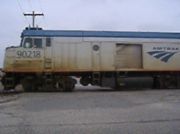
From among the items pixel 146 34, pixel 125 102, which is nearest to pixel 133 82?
pixel 146 34

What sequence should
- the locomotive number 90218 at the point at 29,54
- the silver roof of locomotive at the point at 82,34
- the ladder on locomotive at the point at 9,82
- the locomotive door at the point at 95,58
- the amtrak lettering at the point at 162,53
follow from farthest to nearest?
the amtrak lettering at the point at 162,53
the locomotive door at the point at 95,58
the silver roof of locomotive at the point at 82,34
the locomotive number 90218 at the point at 29,54
the ladder on locomotive at the point at 9,82

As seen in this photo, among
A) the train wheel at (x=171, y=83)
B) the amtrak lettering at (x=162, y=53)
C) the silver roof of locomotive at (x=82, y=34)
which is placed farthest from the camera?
the train wheel at (x=171, y=83)

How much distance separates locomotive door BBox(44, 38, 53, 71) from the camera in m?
12.9

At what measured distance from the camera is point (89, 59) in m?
13.2

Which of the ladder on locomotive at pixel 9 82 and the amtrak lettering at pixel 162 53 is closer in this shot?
the ladder on locomotive at pixel 9 82

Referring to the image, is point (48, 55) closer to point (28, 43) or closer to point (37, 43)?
point (37, 43)

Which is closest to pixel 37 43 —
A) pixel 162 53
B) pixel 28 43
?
pixel 28 43

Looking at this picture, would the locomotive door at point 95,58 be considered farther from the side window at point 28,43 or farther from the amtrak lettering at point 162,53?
the side window at point 28,43

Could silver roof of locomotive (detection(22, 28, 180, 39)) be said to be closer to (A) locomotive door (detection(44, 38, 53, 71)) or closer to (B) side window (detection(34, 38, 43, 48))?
(B) side window (detection(34, 38, 43, 48))

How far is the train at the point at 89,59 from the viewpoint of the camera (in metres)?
12.8

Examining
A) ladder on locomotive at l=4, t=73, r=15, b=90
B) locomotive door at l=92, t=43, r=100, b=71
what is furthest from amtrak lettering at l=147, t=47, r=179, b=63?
ladder on locomotive at l=4, t=73, r=15, b=90

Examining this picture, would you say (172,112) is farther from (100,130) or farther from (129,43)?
(129,43)

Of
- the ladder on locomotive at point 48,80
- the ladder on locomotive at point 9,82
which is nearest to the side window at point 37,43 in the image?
the ladder on locomotive at point 48,80

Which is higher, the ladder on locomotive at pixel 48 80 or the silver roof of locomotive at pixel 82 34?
the silver roof of locomotive at pixel 82 34
